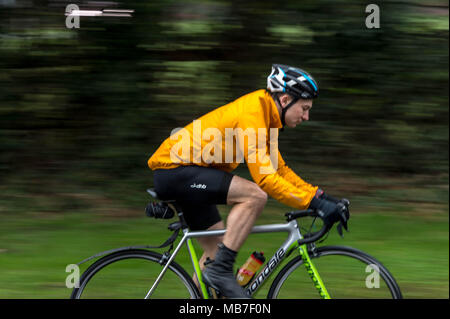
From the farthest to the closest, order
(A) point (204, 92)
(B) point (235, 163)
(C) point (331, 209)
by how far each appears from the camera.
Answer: (A) point (204, 92), (B) point (235, 163), (C) point (331, 209)

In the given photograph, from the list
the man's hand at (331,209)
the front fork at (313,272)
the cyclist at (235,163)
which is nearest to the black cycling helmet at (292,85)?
the cyclist at (235,163)

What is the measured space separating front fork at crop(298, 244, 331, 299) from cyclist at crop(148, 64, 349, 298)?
305 millimetres

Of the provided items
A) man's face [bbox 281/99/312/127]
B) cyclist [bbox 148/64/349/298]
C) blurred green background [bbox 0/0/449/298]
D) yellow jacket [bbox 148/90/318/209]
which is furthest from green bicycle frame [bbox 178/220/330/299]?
blurred green background [bbox 0/0/449/298]

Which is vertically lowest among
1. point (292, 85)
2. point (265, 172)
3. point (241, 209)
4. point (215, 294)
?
point (215, 294)

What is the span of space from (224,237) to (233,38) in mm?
4198

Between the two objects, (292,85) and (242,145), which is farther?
(292,85)

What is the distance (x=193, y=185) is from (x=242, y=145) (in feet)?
1.33

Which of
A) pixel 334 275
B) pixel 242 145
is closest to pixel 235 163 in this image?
pixel 242 145

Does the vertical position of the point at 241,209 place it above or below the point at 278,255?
above

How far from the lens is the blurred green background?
25.0ft

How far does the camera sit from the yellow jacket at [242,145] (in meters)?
3.99

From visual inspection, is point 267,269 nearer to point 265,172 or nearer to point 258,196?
point 258,196

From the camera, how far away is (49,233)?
6.61 metres

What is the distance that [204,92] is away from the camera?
25.6 feet
